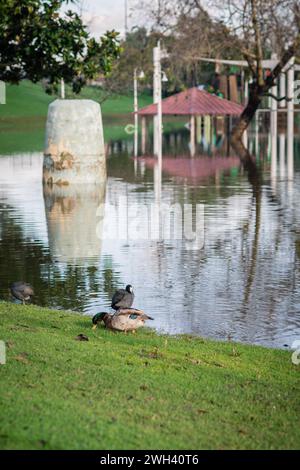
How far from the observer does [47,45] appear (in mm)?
24469

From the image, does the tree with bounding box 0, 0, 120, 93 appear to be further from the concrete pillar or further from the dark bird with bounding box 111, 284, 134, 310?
the dark bird with bounding box 111, 284, 134, 310

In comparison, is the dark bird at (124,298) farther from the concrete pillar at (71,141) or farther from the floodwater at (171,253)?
the concrete pillar at (71,141)

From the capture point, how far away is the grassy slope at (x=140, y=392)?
21.8 feet

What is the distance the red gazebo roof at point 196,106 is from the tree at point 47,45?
24.3 metres

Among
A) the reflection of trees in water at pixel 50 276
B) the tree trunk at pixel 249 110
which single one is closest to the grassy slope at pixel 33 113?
the tree trunk at pixel 249 110

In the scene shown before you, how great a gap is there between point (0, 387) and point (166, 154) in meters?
35.1

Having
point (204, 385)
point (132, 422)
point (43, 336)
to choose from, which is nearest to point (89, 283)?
point (43, 336)

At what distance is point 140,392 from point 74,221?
12652 millimetres

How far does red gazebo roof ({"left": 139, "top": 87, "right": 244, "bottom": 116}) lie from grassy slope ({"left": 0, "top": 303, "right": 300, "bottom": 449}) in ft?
134

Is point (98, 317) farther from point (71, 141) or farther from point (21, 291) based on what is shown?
point (71, 141)

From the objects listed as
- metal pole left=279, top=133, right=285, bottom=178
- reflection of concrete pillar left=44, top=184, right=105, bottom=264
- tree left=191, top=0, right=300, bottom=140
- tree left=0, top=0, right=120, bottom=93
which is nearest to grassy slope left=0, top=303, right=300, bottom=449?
reflection of concrete pillar left=44, top=184, right=105, bottom=264

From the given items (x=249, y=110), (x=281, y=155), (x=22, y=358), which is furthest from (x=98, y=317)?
(x=249, y=110)

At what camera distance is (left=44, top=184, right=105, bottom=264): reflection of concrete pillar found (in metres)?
16.6
